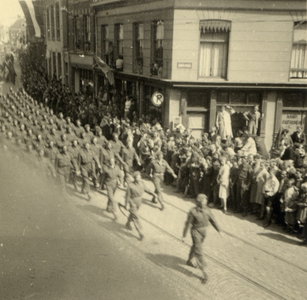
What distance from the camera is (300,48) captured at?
1550cm

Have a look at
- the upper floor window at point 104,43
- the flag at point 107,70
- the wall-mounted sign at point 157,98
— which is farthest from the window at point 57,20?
the wall-mounted sign at point 157,98

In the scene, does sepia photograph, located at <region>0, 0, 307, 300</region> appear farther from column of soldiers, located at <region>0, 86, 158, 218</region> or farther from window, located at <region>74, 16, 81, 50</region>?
window, located at <region>74, 16, 81, 50</region>

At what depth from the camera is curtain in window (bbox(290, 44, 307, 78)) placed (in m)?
15.5

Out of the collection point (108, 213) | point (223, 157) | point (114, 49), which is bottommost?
point (108, 213)

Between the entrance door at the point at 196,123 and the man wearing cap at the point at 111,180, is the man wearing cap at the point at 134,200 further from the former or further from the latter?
the entrance door at the point at 196,123

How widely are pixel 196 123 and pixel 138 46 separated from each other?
216 inches

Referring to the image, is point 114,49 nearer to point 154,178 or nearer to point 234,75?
point 234,75

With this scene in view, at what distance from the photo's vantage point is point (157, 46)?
1720 centimetres

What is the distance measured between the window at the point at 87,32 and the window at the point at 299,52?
48.0ft

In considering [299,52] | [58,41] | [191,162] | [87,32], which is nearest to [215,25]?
[299,52]

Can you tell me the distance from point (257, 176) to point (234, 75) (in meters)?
6.63

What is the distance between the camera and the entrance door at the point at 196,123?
16469 millimetres

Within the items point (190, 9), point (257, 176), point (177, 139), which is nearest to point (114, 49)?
point (190, 9)

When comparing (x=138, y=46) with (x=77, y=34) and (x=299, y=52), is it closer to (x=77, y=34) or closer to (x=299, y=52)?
(x=299, y=52)
